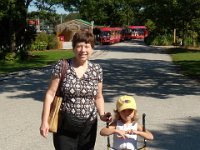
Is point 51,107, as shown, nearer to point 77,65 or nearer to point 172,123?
point 77,65

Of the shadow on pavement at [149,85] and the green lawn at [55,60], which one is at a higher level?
the shadow on pavement at [149,85]

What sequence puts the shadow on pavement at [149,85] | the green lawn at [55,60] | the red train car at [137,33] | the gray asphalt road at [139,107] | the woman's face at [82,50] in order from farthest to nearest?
1. the red train car at [137,33]
2. the green lawn at [55,60]
3. the shadow on pavement at [149,85]
4. the gray asphalt road at [139,107]
5. the woman's face at [82,50]

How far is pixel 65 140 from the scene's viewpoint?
4.53 m

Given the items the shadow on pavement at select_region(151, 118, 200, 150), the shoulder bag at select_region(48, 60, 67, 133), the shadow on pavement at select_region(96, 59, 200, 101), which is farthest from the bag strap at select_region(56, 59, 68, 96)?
the shadow on pavement at select_region(96, 59, 200, 101)

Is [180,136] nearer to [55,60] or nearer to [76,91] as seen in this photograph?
[76,91]

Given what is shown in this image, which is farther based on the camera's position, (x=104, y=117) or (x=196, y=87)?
(x=196, y=87)

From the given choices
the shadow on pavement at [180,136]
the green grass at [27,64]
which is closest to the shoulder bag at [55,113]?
the shadow on pavement at [180,136]

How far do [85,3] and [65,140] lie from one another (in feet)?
110

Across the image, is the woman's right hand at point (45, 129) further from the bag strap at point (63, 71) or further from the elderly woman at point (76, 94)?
the bag strap at point (63, 71)

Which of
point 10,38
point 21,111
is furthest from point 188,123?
point 10,38

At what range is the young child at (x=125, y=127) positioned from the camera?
4.35m

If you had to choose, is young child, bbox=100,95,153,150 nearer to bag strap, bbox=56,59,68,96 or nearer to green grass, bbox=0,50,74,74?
bag strap, bbox=56,59,68,96

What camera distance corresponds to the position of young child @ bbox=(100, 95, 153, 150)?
435cm

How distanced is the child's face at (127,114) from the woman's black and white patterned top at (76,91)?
1.06 feet
